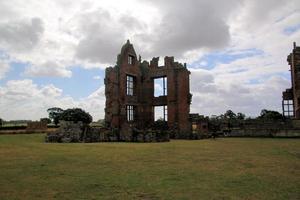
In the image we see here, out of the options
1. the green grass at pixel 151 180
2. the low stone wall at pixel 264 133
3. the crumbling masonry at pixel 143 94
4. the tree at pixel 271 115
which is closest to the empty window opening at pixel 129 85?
the crumbling masonry at pixel 143 94

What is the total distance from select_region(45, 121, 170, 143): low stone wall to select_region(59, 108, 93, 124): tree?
39.3 metres

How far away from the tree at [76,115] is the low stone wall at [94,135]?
129 ft

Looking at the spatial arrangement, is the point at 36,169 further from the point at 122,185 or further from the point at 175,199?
the point at 175,199

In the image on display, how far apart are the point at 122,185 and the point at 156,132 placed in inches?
742

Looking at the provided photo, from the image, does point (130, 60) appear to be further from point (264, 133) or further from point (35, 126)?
point (264, 133)

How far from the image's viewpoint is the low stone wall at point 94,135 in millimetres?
25641

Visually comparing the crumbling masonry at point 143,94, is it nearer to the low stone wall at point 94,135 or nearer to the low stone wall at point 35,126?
the low stone wall at point 94,135

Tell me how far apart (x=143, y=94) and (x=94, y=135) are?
11261mm

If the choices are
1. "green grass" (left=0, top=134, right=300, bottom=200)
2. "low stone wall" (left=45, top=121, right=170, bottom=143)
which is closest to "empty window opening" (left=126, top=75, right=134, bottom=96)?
"low stone wall" (left=45, top=121, right=170, bottom=143)

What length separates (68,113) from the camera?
222ft

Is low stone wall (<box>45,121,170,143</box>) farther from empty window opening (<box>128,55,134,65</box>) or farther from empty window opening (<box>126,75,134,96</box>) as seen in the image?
empty window opening (<box>128,55,134,65</box>)

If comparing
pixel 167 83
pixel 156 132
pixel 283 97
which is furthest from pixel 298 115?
pixel 156 132

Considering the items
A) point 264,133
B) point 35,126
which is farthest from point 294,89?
point 35,126

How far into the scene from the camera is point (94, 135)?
26562 mm
